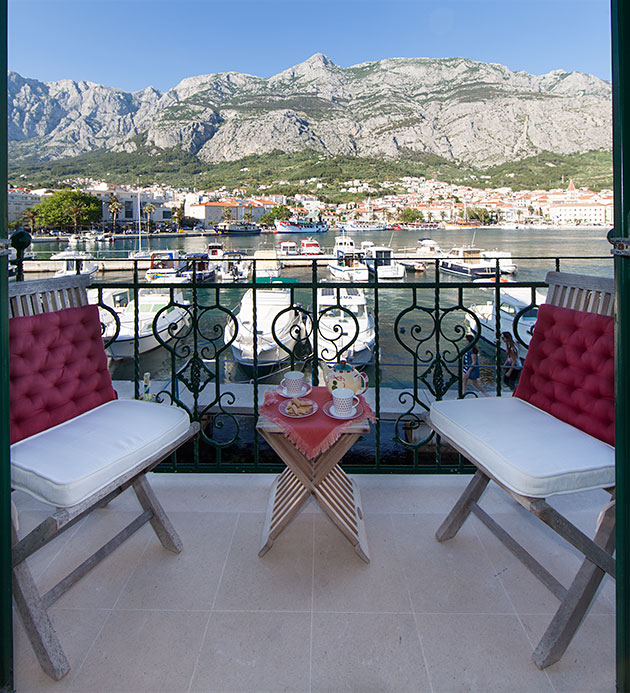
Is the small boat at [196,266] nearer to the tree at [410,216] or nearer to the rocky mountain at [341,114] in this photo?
the tree at [410,216]

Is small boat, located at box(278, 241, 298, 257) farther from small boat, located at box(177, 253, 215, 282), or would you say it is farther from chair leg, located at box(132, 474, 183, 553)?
chair leg, located at box(132, 474, 183, 553)

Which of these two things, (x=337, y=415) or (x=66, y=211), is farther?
(x=66, y=211)

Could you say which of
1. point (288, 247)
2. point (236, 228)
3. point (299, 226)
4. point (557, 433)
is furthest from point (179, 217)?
point (557, 433)

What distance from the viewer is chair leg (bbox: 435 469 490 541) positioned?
1.67m

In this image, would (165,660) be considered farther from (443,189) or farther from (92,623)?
(443,189)

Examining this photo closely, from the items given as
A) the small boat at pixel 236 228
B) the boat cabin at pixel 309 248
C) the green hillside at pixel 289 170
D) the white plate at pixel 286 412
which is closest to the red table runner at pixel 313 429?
the white plate at pixel 286 412

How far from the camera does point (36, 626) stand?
3.88ft

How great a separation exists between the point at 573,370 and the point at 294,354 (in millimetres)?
1242

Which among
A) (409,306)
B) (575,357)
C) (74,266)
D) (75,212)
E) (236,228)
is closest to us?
(575,357)

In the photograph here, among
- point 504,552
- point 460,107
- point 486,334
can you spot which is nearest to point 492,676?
point 504,552

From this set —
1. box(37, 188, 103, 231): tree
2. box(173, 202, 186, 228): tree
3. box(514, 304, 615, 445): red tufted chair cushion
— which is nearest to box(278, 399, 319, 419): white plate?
box(514, 304, 615, 445): red tufted chair cushion

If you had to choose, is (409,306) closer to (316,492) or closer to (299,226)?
(316,492)

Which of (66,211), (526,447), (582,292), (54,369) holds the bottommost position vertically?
(526,447)

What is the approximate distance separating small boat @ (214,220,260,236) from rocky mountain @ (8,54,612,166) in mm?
37744
